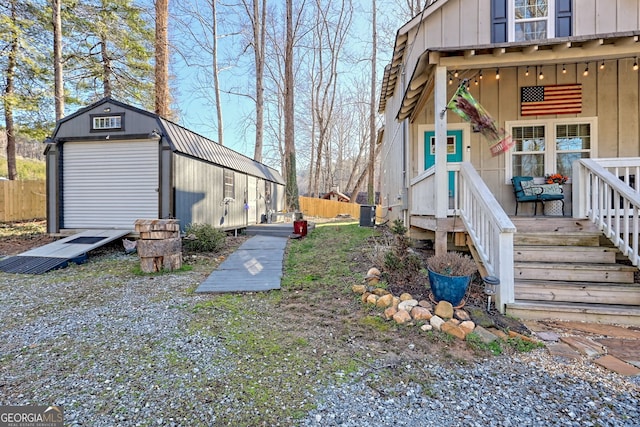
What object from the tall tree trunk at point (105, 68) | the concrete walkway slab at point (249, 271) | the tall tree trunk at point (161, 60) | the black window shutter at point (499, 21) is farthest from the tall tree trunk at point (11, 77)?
the black window shutter at point (499, 21)

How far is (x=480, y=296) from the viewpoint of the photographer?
3.41 metres

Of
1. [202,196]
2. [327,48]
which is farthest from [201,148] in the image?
[327,48]

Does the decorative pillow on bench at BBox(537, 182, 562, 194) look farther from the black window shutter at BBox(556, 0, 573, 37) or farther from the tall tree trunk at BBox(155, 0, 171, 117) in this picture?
the tall tree trunk at BBox(155, 0, 171, 117)

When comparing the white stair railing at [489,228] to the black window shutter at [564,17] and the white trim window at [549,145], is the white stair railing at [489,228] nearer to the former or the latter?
the white trim window at [549,145]

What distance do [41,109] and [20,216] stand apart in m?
4.26

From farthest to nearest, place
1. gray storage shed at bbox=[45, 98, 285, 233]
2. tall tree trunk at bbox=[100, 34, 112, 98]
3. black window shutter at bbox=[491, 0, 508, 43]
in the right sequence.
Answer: tall tree trunk at bbox=[100, 34, 112, 98]
gray storage shed at bbox=[45, 98, 285, 233]
black window shutter at bbox=[491, 0, 508, 43]

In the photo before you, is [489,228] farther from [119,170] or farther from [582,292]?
[119,170]

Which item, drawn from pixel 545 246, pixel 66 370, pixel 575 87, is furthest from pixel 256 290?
pixel 575 87

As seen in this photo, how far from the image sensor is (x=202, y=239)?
631 cm

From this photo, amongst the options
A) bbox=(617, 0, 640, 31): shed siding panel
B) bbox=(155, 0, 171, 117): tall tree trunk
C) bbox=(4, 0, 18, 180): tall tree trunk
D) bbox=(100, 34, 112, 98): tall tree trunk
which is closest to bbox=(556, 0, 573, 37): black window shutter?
bbox=(617, 0, 640, 31): shed siding panel

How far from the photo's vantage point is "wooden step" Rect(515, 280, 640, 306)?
10.2 feet

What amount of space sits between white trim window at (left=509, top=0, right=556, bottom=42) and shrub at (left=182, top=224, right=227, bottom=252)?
23.8 feet

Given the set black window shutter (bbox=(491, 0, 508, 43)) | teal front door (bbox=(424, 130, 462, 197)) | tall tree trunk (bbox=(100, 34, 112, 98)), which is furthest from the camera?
tall tree trunk (bbox=(100, 34, 112, 98))

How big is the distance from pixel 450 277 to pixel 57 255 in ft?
22.0
